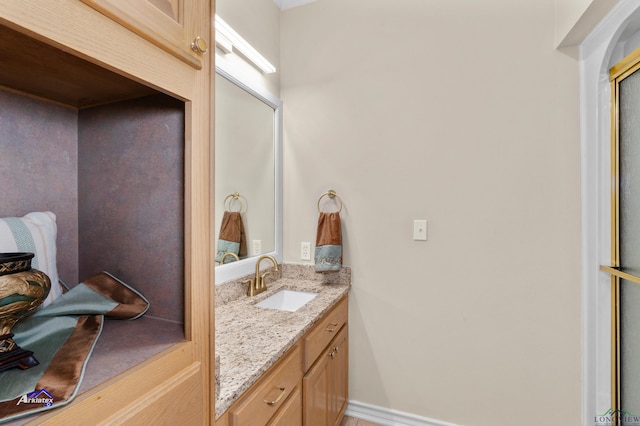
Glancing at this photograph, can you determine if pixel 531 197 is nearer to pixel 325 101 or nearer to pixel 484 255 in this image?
pixel 484 255

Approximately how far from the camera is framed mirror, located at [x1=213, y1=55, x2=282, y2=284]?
1.60m

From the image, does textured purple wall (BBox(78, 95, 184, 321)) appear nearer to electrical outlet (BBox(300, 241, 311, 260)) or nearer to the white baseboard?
electrical outlet (BBox(300, 241, 311, 260))

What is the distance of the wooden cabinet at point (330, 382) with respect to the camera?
53.1 inches

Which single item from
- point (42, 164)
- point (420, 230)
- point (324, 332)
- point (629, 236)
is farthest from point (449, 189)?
point (42, 164)

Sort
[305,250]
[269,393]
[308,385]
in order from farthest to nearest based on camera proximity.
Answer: [305,250]
[308,385]
[269,393]

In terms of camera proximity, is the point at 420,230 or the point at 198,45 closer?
the point at 198,45

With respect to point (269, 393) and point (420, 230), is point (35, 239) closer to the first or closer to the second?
point (269, 393)

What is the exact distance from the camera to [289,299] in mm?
1879

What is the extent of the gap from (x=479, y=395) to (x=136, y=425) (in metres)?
1.85

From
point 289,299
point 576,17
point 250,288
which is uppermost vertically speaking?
point 576,17

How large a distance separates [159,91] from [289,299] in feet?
4.87

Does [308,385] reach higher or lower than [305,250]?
lower

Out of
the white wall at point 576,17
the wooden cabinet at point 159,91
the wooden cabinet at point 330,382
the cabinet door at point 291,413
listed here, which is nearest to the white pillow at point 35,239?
the wooden cabinet at point 159,91

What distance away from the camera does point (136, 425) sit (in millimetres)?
503
